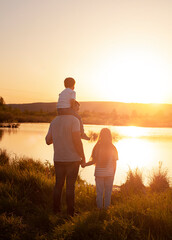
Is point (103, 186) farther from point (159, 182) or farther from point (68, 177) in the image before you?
point (159, 182)

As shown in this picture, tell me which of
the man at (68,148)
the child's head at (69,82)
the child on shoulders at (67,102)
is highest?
the child's head at (69,82)

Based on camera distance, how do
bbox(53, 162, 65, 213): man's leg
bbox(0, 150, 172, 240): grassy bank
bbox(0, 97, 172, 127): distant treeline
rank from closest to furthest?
bbox(0, 150, 172, 240): grassy bank → bbox(53, 162, 65, 213): man's leg → bbox(0, 97, 172, 127): distant treeline

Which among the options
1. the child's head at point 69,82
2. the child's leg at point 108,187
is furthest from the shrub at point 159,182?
the child's head at point 69,82

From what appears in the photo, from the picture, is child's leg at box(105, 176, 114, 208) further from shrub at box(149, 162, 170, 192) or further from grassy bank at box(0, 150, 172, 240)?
shrub at box(149, 162, 170, 192)

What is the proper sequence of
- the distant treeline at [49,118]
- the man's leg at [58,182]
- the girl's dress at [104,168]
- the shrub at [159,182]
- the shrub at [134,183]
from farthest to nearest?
the distant treeline at [49,118]
the shrub at [159,182]
the shrub at [134,183]
the girl's dress at [104,168]
the man's leg at [58,182]

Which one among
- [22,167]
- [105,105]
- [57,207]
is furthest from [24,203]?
[105,105]

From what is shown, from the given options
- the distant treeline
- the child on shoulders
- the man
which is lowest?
the distant treeline

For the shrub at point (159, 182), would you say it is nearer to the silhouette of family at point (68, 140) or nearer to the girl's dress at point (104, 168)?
the girl's dress at point (104, 168)

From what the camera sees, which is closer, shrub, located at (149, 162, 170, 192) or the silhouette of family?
the silhouette of family

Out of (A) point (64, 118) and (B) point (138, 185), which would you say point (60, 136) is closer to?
(A) point (64, 118)

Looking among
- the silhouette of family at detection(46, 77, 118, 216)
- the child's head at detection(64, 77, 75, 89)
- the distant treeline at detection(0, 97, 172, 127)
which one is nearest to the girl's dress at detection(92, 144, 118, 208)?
the silhouette of family at detection(46, 77, 118, 216)

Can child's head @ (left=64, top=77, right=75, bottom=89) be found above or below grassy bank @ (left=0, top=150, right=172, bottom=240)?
above

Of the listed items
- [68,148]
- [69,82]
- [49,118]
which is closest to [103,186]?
[68,148]

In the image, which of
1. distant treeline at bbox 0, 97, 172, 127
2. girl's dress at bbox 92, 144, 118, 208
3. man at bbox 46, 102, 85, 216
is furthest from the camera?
distant treeline at bbox 0, 97, 172, 127
